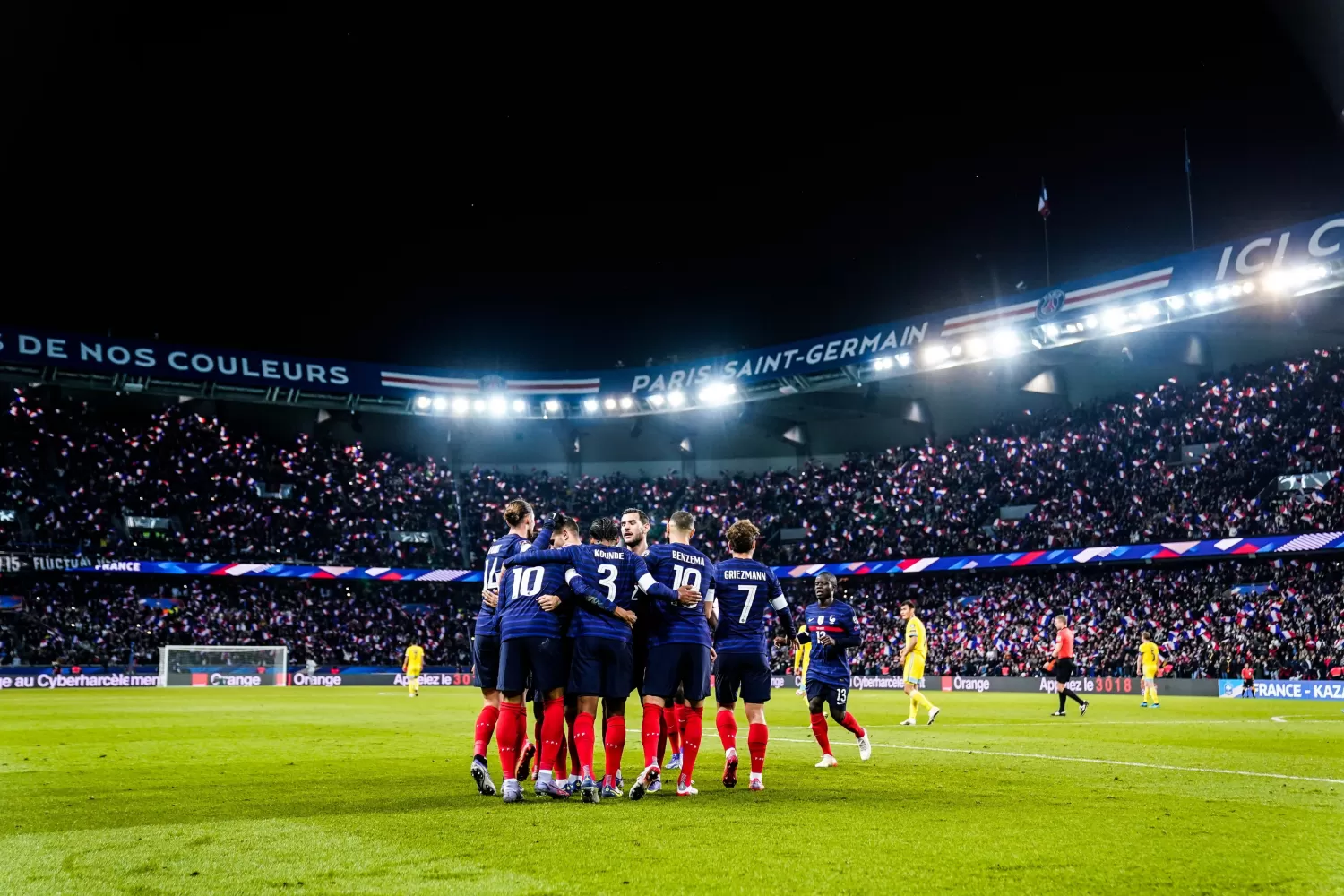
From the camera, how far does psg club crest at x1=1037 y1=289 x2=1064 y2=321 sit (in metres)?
44.0

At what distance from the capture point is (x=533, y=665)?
31.4ft

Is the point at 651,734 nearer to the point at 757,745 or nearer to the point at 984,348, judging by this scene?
the point at 757,745

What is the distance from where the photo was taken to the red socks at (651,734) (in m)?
9.77

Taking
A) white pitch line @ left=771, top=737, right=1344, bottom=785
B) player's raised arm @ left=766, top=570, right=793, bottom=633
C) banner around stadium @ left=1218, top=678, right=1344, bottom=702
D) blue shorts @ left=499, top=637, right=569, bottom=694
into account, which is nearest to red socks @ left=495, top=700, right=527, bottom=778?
blue shorts @ left=499, top=637, right=569, bottom=694

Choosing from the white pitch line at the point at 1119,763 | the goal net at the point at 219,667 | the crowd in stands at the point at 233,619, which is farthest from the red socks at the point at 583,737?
the crowd in stands at the point at 233,619

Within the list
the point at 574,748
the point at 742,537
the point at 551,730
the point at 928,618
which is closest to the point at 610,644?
the point at 551,730

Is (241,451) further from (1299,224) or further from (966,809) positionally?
(966,809)

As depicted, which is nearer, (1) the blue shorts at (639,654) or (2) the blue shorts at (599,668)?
(2) the blue shorts at (599,668)

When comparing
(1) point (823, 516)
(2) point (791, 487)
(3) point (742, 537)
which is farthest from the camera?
(2) point (791, 487)

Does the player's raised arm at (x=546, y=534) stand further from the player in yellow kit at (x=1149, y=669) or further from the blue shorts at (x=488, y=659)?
the player in yellow kit at (x=1149, y=669)

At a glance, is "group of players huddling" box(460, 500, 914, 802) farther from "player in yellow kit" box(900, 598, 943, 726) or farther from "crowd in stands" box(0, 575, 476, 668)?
"crowd in stands" box(0, 575, 476, 668)

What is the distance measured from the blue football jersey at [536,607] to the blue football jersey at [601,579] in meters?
0.09

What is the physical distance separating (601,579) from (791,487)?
49.7 meters

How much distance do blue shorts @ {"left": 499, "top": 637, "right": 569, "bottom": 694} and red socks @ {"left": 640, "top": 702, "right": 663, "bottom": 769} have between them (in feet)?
2.80
